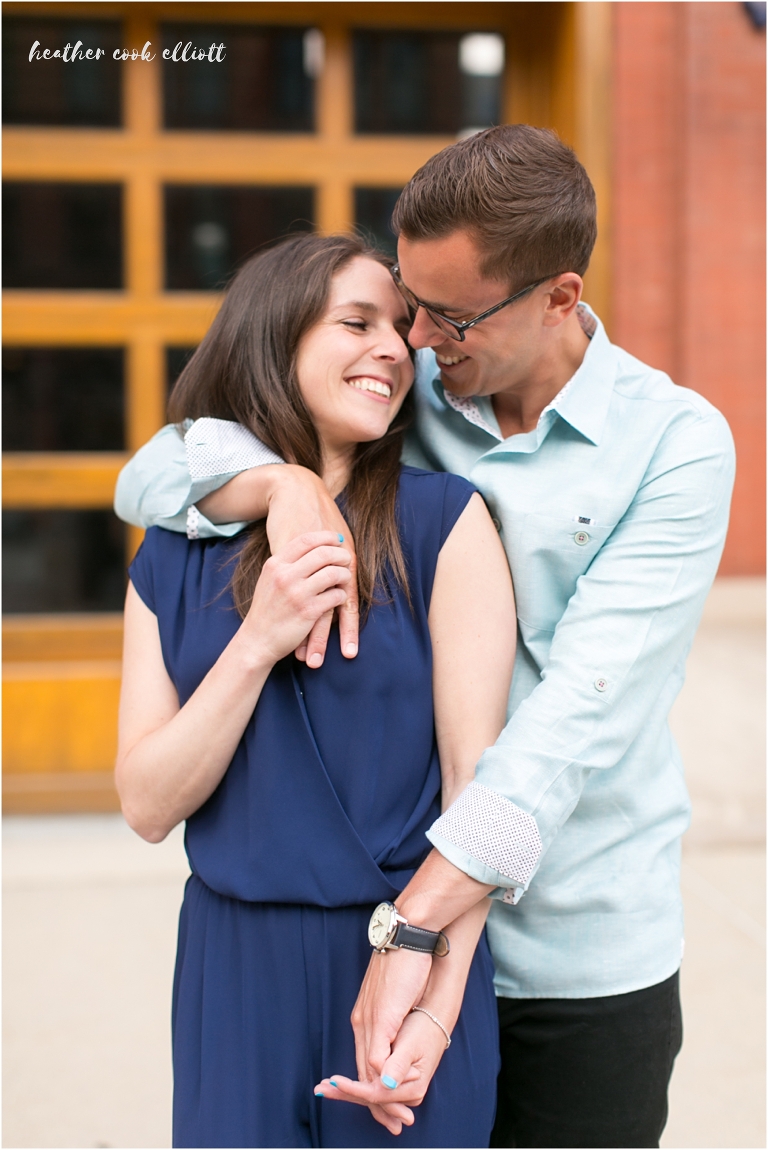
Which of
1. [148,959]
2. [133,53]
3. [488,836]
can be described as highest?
[133,53]

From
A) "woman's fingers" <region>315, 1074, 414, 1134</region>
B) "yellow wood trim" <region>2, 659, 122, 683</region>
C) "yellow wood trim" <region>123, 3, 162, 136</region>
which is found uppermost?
"yellow wood trim" <region>123, 3, 162, 136</region>

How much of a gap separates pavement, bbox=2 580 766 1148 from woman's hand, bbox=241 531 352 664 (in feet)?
5.85

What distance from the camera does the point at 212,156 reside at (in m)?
4.29

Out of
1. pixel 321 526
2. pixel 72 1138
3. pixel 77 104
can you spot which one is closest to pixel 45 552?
pixel 77 104

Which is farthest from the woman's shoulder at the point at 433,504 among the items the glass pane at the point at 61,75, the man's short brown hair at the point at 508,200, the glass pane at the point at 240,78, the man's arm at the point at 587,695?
the glass pane at the point at 61,75

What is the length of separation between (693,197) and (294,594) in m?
4.01

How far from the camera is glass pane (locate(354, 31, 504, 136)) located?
4312mm

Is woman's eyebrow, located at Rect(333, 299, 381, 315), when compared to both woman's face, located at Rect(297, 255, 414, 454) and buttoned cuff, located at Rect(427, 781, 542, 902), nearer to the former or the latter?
woman's face, located at Rect(297, 255, 414, 454)

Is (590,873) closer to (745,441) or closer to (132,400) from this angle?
(132,400)

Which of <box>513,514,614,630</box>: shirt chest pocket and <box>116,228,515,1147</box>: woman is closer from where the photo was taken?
<box>116,228,515,1147</box>: woman

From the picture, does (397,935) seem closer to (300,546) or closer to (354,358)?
(300,546)

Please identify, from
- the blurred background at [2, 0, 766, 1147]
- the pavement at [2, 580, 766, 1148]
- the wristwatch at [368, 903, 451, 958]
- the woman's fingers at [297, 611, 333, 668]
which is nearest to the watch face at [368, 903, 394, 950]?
the wristwatch at [368, 903, 451, 958]

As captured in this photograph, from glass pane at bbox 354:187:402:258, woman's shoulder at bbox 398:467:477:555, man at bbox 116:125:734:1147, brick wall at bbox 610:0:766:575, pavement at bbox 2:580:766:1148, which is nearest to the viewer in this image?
man at bbox 116:125:734:1147

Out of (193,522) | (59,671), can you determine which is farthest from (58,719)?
(193,522)
